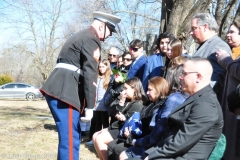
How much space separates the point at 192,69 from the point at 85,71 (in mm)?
1200

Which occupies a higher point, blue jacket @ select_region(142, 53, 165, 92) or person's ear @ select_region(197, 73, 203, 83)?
person's ear @ select_region(197, 73, 203, 83)

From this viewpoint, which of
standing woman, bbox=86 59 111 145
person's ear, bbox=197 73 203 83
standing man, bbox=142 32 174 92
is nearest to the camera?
person's ear, bbox=197 73 203 83

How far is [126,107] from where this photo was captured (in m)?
4.46

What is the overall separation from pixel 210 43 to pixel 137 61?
5.69 ft

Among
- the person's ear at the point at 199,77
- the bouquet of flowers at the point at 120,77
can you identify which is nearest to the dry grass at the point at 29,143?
the bouquet of flowers at the point at 120,77

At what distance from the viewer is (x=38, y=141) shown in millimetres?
6340

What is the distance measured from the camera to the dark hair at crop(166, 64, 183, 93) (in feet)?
10.9

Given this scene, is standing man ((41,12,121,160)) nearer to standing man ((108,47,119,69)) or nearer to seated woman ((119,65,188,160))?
seated woman ((119,65,188,160))

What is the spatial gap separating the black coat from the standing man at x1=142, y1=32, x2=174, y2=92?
115cm

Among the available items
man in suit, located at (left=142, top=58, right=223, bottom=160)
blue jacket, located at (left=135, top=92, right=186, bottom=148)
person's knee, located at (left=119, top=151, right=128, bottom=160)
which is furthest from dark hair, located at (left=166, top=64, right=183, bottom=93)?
person's knee, located at (left=119, top=151, right=128, bottom=160)

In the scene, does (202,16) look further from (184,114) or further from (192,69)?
(184,114)

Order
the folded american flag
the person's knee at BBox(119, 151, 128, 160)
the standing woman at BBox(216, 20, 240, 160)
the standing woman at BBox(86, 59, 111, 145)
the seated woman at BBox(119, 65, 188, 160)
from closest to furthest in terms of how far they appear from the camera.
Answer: the standing woman at BBox(216, 20, 240, 160), the seated woman at BBox(119, 65, 188, 160), the person's knee at BBox(119, 151, 128, 160), the folded american flag, the standing woman at BBox(86, 59, 111, 145)

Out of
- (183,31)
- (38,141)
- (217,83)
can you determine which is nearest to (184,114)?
(217,83)

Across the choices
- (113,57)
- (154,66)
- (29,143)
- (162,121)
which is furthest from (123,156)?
(113,57)
